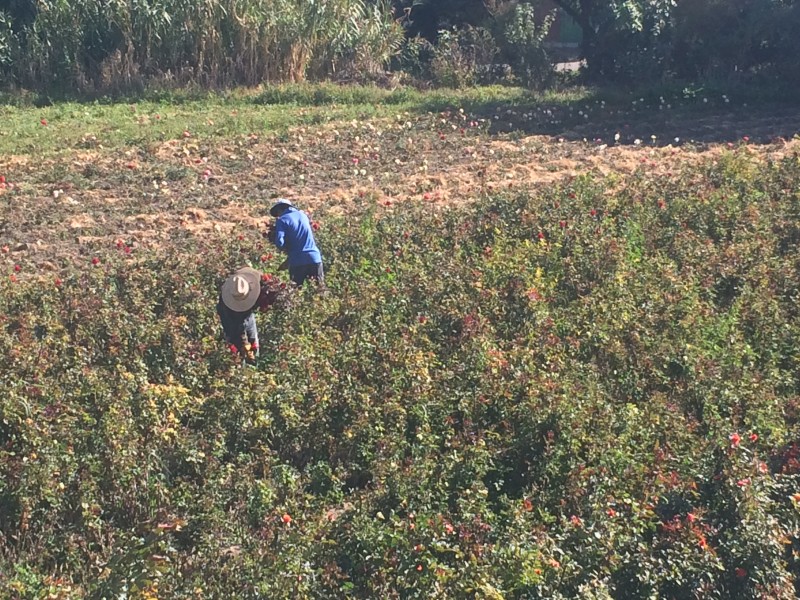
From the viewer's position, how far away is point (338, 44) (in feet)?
67.0

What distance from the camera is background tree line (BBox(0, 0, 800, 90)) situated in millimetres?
18812

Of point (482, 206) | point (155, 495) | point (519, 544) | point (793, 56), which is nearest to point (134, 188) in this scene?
point (482, 206)

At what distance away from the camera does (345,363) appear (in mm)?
6660

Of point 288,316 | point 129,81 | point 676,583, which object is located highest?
point 129,81

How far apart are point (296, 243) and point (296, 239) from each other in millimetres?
36

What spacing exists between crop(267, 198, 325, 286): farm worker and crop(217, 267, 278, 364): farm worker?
3.18 ft

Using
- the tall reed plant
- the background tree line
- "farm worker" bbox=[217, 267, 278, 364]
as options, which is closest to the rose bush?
"farm worker" bbox=[217, 267, 278, 364]

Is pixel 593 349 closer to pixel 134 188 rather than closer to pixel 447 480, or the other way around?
pixel 447 480

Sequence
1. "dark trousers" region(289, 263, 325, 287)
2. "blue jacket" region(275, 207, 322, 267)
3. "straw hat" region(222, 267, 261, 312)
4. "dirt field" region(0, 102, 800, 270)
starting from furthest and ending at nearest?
"dirt field" region(0, 102, 800, 270) → "dark trousers" region(289, 263, 325, 287) → "blue jacket" region(275, 207, 322, 267) → "straw hat" region(222, 267, 261, 312)

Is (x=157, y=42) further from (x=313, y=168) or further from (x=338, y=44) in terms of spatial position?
(x=313, y=168)

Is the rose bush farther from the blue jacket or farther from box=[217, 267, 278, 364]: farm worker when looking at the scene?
the blue jacket

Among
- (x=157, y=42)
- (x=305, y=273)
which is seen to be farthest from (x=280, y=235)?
(x=157, y=42)

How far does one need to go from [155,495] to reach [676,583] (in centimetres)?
262

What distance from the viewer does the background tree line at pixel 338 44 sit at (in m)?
18.8
